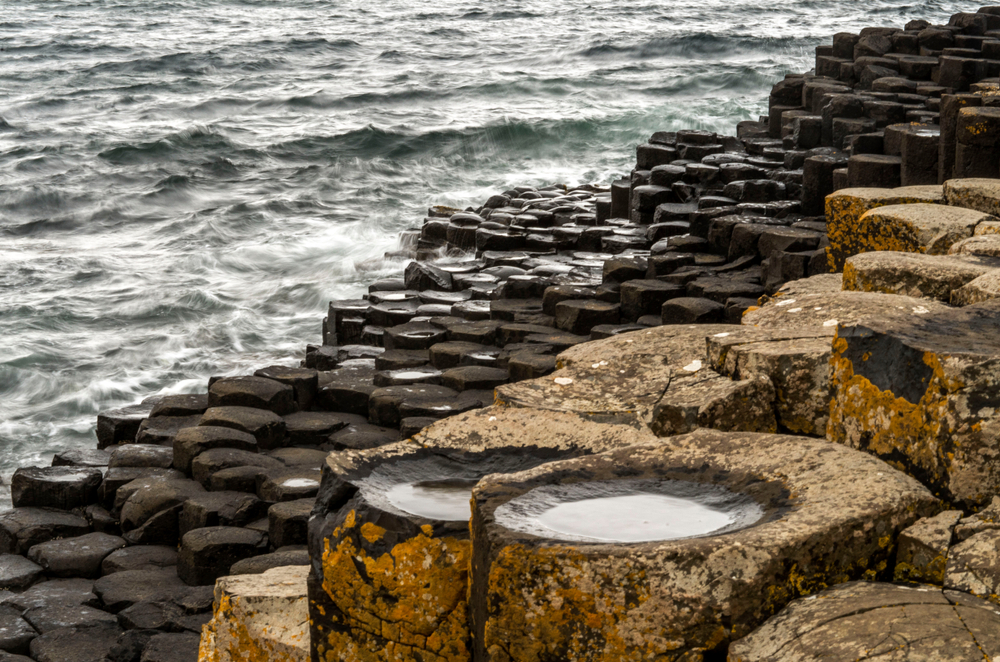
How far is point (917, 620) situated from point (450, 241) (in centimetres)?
941

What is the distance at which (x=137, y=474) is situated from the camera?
18.8 ft

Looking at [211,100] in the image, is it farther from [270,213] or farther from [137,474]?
[137,474]

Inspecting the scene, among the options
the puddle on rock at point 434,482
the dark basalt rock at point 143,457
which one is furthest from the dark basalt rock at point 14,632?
the puddle on rock at point 434,482

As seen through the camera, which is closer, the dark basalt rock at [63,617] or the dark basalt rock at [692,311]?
the dark basalt rock at [63,617]

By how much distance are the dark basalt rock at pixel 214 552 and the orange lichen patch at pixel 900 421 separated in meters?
3.07

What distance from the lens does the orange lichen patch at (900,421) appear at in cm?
195

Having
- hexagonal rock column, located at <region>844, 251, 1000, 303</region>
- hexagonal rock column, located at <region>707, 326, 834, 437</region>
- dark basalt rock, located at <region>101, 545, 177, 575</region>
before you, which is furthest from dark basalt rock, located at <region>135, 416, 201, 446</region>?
hexagonal rock column, located at <region>707, 326, 834, 437</region>

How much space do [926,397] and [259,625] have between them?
1689 mm

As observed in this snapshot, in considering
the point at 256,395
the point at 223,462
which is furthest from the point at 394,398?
the point at 223,462

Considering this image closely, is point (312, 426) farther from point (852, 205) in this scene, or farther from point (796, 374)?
point (796, 374)

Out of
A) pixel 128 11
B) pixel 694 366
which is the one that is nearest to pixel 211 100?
pixel 128 11

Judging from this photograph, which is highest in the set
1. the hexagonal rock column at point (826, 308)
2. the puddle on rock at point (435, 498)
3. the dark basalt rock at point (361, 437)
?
the hexagonal rock column at point (826, 308)

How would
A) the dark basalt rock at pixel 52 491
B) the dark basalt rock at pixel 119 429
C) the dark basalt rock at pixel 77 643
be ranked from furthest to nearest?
the dark basalt rock at pixel 119 429, the dark basalt rock at pixel 52 491, the dark basalt rock at pixel 77 643

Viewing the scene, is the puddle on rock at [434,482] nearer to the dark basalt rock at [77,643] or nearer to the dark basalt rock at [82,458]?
the dark basalt rock at [77,643]
